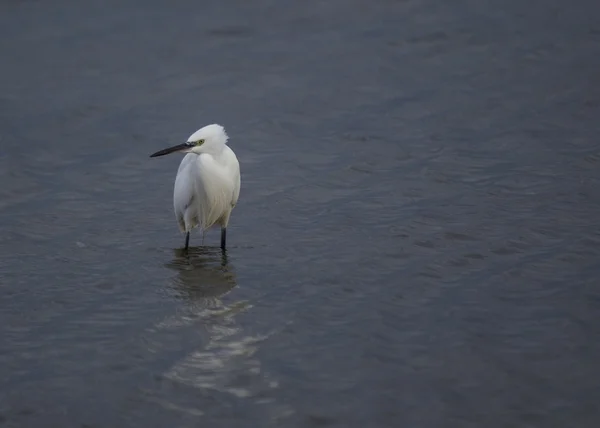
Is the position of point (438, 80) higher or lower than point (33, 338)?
higher

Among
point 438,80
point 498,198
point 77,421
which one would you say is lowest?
point 77,421

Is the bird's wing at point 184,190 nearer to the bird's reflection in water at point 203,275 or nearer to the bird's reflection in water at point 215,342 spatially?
the bird's reflection in water at point 203,275

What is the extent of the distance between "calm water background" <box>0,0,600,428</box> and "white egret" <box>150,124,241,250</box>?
21cm

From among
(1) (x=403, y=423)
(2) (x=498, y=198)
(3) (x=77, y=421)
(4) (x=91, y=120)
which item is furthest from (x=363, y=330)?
(4) (x=91, y=120)

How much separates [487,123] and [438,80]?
129cm

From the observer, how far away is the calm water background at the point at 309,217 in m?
5.09

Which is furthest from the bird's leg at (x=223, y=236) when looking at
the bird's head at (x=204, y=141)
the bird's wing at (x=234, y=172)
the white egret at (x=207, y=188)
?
the bird's head at (x=204, y=141)

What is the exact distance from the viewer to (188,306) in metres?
6.21

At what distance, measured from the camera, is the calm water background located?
509cm

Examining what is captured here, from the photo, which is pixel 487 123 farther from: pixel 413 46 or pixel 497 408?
pixel 497 408

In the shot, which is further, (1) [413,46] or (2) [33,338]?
(1) [413,46]

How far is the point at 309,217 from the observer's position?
7.68 meters

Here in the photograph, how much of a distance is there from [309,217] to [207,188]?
0.84 m

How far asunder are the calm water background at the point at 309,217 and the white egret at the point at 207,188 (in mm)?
214
